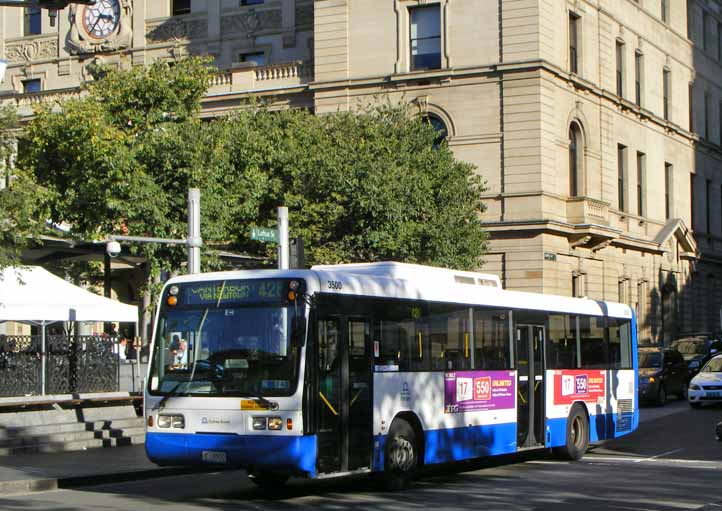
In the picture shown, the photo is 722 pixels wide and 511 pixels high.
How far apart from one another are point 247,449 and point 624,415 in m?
10.3

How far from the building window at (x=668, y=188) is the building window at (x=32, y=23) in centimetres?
2996

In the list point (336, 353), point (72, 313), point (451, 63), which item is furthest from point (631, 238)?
point (336, 353)

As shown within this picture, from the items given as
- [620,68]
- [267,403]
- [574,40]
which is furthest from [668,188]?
[267,403]

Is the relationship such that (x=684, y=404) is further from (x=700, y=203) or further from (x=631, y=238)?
(x=700, y=203)

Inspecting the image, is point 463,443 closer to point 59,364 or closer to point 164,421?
point 164,421

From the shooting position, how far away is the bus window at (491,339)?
60.2 feet

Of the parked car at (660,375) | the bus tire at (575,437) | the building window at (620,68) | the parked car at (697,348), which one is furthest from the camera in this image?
the building window at (620,68)

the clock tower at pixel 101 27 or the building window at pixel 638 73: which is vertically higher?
the clock tower at pixel 101 27

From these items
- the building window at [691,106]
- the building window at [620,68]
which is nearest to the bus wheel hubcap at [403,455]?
the building window at [620,68]

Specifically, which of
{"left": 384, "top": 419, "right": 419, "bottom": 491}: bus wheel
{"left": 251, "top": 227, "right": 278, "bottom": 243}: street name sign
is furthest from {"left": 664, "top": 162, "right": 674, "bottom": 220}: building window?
{"left": 384, "top": 419, "right": 419, "bottom": 491}: bus wheel

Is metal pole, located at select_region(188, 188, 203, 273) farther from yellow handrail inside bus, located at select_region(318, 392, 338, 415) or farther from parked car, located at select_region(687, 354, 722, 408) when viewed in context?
parked car, located at select_region(687, 354, 722, 408)

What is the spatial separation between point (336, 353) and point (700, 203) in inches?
2005

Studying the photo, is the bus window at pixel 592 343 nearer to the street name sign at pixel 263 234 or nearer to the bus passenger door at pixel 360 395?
the street name sign at pixel 263 234

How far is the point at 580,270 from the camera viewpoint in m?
48.4
